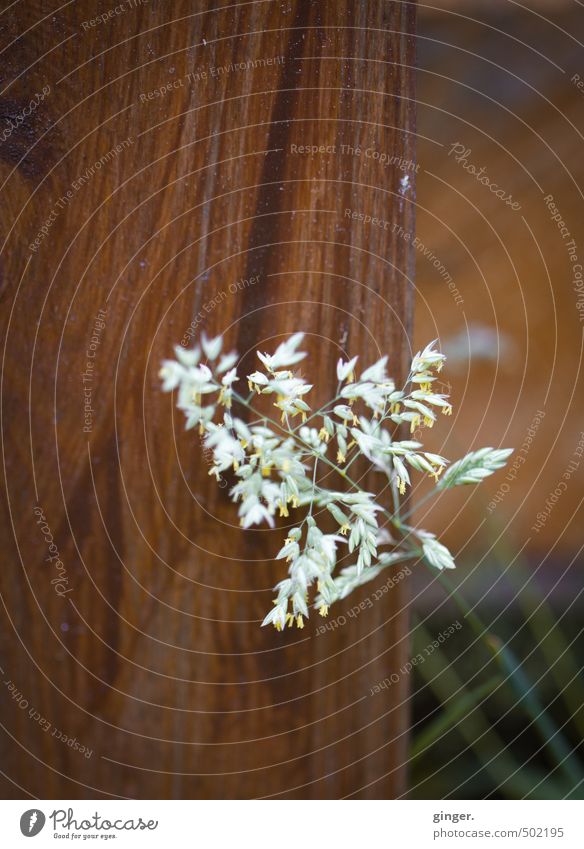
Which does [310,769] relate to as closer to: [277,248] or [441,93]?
[277,248]

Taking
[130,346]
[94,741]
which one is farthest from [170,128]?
[94,741]

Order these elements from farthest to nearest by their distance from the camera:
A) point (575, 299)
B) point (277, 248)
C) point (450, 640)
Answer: point (575, 299)
point (450, 640)
point (277, 248)

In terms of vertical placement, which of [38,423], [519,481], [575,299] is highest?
[575,299]

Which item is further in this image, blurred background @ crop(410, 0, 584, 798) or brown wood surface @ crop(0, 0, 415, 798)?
blurred background @ crop(410, 0, 584, 798)

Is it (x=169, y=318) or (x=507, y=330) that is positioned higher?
(x=507, y=330)

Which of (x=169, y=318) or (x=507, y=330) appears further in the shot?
(x=507, y=330)
